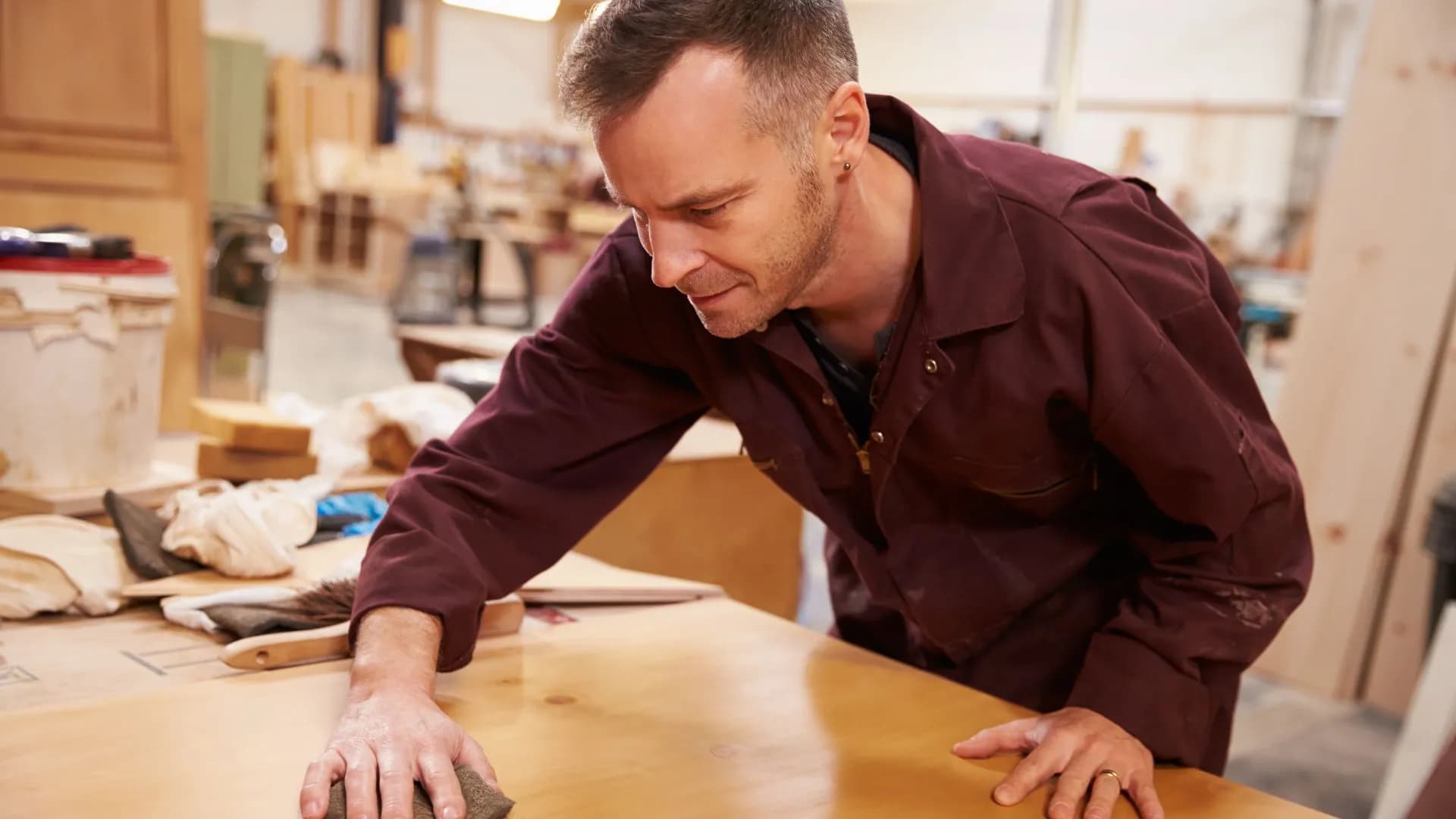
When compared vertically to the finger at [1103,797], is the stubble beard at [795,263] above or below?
above

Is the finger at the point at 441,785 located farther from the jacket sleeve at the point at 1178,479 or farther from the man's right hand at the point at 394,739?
the jacket sleeve at the point at 1178,479

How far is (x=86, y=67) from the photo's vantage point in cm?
231

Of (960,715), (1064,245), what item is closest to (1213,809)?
(960,715)

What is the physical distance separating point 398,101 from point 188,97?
34.1 feet

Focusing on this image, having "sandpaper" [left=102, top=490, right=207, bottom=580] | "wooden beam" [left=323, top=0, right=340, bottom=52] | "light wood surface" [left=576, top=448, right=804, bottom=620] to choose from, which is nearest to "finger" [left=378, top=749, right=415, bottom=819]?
"sandpaper" [left=102, top=490, right=207, bottom=580]

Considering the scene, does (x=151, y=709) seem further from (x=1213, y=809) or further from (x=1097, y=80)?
(x=1097, y=80)

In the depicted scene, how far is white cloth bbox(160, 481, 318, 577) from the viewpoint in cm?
136

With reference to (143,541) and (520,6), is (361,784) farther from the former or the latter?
(520,6)

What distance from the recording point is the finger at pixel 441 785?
888 millimetres

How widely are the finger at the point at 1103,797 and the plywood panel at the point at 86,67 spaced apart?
2.20 meters

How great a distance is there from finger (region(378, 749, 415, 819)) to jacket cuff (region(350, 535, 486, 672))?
209 mm

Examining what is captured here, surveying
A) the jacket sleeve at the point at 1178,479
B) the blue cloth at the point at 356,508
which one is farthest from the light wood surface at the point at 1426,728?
the blue cloth at the point at 356,508

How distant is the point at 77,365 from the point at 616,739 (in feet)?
2.96

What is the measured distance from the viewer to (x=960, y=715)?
3.81 feet
